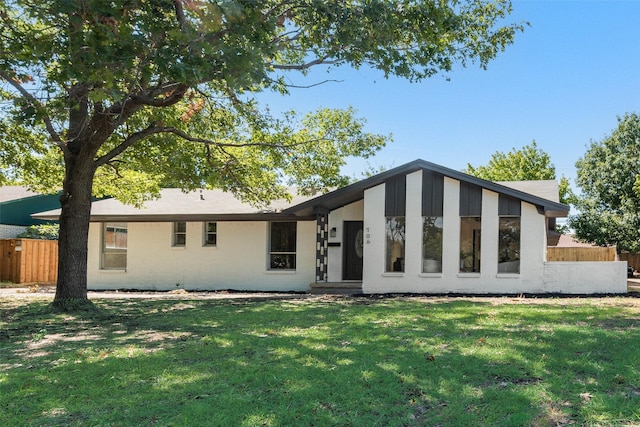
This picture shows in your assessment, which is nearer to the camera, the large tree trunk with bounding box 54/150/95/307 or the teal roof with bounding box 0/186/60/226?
the large tree trunk with bounding box 54/150/95/307

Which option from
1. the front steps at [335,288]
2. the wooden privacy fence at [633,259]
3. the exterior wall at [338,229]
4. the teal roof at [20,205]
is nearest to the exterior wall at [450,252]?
the front steps at [335,288]

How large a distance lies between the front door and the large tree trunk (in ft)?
25.8

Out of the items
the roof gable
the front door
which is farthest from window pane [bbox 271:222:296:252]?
the front door

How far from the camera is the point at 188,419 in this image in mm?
3867

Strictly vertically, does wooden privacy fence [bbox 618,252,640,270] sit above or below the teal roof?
below

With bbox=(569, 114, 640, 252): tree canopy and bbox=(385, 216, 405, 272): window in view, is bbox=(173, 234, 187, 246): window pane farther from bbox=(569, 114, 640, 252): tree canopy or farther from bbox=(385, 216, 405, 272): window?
bbox=(569, 114, 640, 252): tree canopy

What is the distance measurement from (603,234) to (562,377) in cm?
2395

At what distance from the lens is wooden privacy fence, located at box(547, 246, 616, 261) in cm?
2045

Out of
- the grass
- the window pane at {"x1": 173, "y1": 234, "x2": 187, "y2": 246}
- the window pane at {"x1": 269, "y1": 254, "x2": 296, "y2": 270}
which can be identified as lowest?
the grass

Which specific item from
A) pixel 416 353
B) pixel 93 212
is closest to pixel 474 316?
pixel 416 353

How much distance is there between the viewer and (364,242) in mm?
14211

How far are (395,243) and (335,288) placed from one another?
2336 mm

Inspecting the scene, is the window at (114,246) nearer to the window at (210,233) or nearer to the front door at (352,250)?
the window at (210,233)

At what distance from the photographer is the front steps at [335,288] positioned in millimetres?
14559
